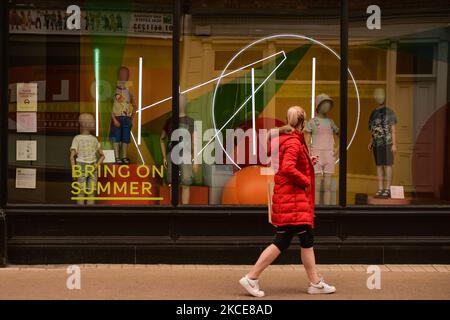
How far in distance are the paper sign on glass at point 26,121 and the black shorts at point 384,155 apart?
391cm

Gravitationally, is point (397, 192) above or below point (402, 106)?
below

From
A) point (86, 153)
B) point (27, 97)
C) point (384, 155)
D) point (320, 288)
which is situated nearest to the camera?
point (320, 288)

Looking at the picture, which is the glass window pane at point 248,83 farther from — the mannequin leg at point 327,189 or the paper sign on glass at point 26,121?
the paper sign on glass at point 26,121

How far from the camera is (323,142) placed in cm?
1057

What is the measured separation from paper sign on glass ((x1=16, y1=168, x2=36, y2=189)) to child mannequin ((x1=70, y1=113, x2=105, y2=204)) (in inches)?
18.2

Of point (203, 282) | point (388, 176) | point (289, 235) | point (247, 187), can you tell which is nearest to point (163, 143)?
point (247, 187)

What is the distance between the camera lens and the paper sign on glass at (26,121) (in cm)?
1031

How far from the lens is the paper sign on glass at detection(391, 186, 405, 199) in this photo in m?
10.6

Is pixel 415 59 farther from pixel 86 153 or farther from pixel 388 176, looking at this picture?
pixel 86 153

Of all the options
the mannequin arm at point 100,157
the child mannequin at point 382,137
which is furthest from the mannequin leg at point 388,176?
the mannequin arm at point 100,157

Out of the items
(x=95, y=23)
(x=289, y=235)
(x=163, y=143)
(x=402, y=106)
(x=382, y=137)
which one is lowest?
(x=289, y=235)

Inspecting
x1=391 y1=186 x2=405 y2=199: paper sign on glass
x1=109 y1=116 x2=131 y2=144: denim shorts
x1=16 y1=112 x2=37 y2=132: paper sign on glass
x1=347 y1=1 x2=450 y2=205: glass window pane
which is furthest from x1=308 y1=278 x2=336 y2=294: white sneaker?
x1=16 y1=112 x2=37 y2=132: paper sign on glass

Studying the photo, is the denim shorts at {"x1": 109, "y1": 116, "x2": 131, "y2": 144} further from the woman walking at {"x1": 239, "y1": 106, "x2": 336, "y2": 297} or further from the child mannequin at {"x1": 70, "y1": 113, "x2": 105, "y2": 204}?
the woman walking at {"x1": 239, "y1": 106, "x2": 336, "y2": 297}

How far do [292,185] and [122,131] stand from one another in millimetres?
2809
